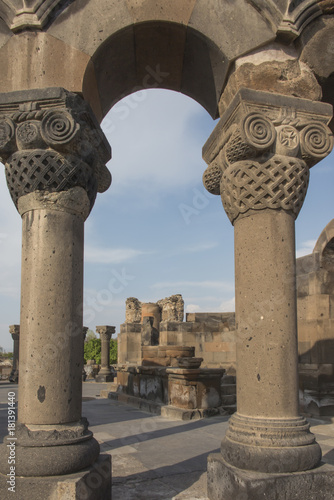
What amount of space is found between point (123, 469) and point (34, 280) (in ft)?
6.84

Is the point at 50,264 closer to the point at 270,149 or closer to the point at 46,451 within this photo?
the point at 46,451

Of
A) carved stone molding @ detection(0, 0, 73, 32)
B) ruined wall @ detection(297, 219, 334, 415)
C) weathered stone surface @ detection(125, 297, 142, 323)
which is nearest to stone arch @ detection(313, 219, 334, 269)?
ruined wall @ detection(297, 219, 334, 415)

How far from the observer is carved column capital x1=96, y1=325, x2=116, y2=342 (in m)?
20.4

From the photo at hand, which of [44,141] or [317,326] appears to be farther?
[317,326]

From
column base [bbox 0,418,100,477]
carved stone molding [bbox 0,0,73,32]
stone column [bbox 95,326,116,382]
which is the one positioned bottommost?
stone column [bbox 95,326,116,382]

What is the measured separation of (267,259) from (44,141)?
73.8 inches

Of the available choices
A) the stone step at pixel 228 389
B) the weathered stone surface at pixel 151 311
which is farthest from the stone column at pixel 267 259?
the weathered stone surface at pixel 151 311

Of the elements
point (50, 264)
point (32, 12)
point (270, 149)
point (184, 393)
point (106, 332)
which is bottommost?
point (184, 393)

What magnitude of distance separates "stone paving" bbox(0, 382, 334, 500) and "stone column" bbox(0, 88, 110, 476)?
0.71m

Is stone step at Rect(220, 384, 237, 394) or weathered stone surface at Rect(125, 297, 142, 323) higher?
weathered stone surface at Rect(125, 297, 142, 323)

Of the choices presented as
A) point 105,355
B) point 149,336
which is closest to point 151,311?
point 105,355

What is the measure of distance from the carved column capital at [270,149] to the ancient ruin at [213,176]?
11 mm

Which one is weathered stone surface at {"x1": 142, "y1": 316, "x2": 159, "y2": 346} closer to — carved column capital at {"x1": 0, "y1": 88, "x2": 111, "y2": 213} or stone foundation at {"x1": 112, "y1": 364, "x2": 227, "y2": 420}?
stone foundation at {"x1": 112, "y1": 364, "x2": 227, "y2": 420}

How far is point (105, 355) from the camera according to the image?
786 inches
